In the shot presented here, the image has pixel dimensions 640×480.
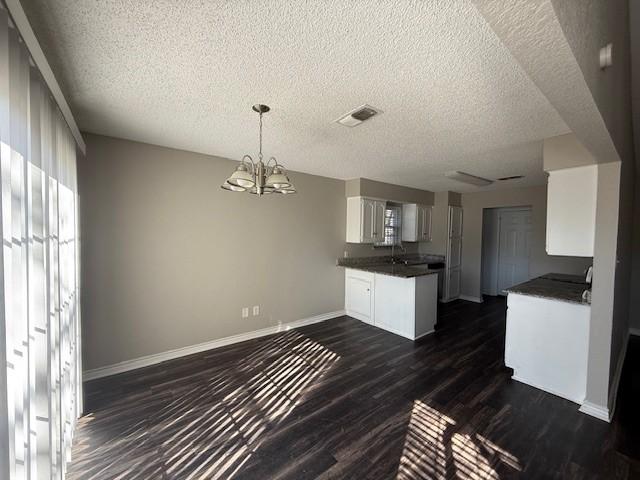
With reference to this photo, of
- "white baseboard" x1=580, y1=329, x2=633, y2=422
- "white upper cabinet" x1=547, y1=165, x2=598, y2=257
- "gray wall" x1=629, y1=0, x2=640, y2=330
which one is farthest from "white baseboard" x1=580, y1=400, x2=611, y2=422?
"gray wall" x1=629, y1=0, x2=640, y2=330

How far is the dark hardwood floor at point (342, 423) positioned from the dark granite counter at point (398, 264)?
3.75ft

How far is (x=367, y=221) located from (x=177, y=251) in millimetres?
3001

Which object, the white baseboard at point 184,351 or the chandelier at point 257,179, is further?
the white baseboard at point 184,351

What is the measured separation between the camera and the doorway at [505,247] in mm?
5605

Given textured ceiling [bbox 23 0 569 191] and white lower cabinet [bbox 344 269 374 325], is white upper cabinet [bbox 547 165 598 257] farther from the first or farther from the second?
white lower cabinet [bbox 344 269 374 325]

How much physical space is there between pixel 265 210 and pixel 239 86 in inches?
81.8

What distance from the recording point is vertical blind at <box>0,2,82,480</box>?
3.01ft

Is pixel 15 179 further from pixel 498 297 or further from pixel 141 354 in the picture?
pixel 498 297

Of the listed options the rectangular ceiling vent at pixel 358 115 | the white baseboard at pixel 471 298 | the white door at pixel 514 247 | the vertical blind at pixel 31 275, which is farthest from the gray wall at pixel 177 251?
the white door at pixel 514 247

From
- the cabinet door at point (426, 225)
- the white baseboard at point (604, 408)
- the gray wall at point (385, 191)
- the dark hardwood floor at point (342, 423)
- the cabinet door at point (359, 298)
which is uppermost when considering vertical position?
the gray wall at point (385, 191)

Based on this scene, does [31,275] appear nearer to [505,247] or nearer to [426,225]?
[426,225]

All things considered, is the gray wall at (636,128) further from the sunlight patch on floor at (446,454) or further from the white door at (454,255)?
the sunlight patch on floor at (446,454)

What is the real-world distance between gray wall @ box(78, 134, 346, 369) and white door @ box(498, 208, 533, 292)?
15.3 ft

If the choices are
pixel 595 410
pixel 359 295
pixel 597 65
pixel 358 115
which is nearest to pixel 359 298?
pixel 359 295
